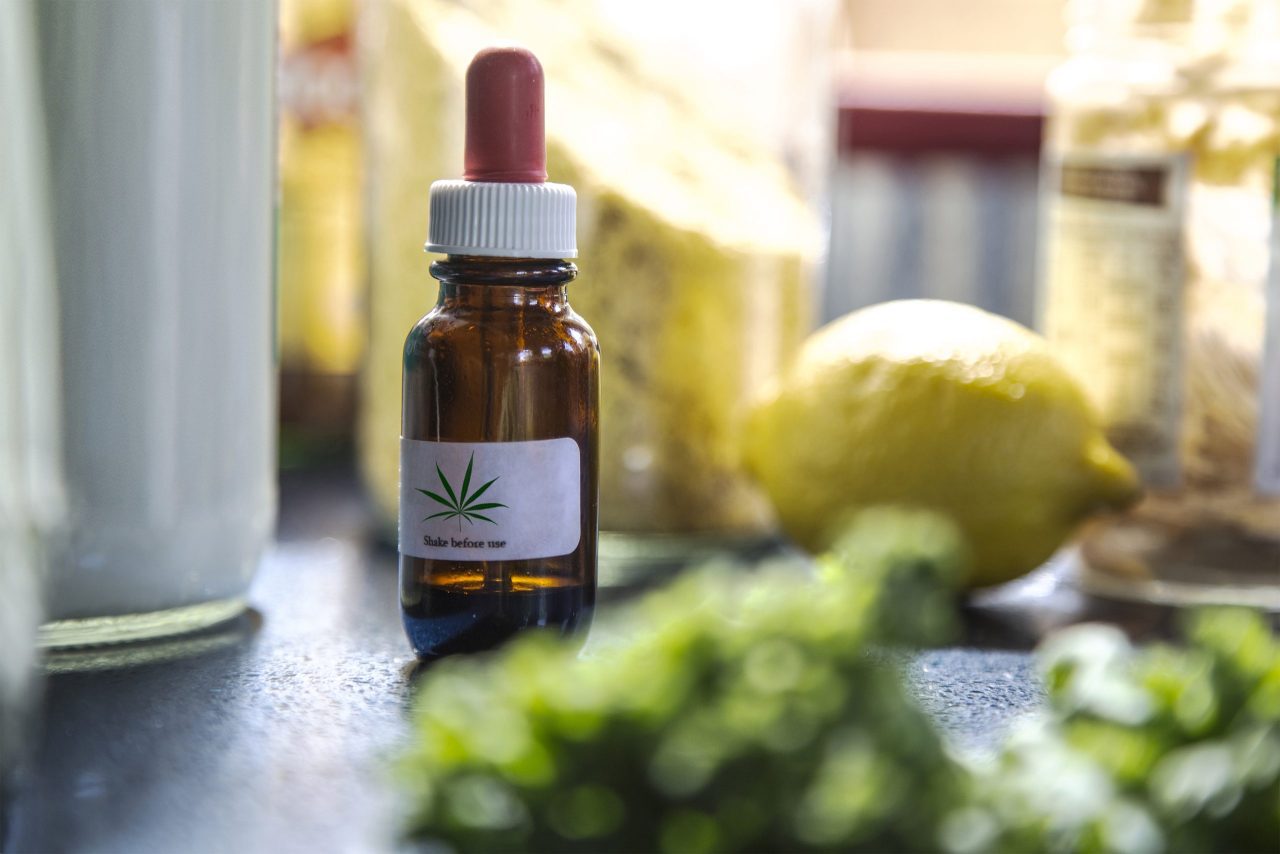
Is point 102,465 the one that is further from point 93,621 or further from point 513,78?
point 513,78

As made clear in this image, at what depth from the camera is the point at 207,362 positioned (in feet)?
1.62

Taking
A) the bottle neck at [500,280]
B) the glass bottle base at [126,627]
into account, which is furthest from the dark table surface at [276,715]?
the bottle neck at [500,280]

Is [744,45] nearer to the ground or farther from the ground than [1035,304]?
farther from the ground

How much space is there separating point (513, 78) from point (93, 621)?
23cm

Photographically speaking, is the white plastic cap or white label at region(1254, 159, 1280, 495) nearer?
the white plastic cap

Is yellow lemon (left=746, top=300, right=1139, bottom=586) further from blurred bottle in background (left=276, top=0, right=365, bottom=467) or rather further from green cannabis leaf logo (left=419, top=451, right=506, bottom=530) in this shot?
blurred bottle in background (left=276, top=0, right=365, bottom=467)

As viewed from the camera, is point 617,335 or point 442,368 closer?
point 442,368

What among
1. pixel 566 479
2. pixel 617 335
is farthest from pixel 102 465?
pixel 617 335

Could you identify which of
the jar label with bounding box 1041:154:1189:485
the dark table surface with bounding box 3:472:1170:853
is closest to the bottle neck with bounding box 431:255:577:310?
the dark table surface with bounding box 3:472:1170:853

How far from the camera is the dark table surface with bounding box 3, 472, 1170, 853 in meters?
0.34

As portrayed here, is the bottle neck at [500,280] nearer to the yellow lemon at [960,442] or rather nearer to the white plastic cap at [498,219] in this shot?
the white plastic cap at [498,219]

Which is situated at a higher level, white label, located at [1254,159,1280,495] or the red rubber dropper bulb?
the red rubber dropper bulb

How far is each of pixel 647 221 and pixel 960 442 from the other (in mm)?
175

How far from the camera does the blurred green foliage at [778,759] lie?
0.24 meters
